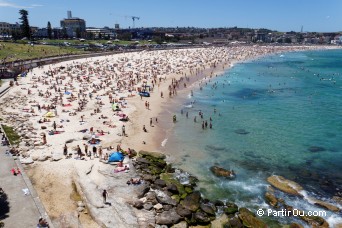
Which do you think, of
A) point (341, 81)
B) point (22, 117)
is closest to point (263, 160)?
point (22, 117)

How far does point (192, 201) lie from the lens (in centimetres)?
2002

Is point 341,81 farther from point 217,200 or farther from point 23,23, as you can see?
point 23,23

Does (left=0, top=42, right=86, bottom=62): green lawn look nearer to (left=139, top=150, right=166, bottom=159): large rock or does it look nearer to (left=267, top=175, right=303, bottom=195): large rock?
(left=139, top=150, right=166, bottom=159): large rock

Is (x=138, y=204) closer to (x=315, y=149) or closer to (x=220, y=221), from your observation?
(x=220, y=221)

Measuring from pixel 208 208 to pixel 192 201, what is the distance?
1.15 meters

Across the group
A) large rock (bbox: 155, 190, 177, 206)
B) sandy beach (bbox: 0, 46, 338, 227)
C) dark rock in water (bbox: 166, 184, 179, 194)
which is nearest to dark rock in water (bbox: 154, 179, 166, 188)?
dark rock in water (bbox: 166, 184, 179, 194)

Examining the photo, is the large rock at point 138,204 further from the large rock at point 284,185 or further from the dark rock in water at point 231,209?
the large rock at point 284,185

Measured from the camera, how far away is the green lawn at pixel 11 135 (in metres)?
26.7

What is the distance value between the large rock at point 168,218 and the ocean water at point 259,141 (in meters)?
3.76

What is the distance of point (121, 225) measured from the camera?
55.4 ft

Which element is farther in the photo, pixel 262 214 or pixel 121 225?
pixel 262 214

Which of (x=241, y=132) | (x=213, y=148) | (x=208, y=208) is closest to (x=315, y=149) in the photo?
(x=241, y=132)

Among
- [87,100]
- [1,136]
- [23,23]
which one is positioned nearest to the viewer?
[1,136]

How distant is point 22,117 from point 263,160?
83.5 feet
